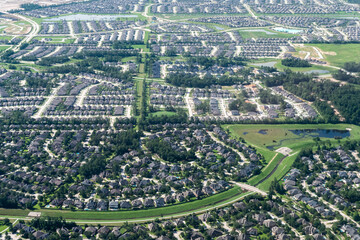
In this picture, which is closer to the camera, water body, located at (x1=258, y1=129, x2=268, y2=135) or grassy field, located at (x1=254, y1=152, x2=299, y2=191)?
grassy field, located at (x1=254, y1=152, x2=299, y2=191)

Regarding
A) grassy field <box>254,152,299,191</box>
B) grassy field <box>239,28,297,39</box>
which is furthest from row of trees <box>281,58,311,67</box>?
grassy field <box>254,152,299,191</box>

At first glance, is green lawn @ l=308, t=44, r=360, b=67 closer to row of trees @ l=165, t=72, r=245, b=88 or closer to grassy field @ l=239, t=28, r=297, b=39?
grassy field @ l=239, t=28, r=297, b=39

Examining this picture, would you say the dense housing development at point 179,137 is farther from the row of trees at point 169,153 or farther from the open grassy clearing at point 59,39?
the open grassy clearing at point 59,39

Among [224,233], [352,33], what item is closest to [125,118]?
[224,233]

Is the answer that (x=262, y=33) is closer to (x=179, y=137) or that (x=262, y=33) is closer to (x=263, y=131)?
(x=263, y=131)

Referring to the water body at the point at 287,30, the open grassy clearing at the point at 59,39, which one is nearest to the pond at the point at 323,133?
the water body at the point at 287,30

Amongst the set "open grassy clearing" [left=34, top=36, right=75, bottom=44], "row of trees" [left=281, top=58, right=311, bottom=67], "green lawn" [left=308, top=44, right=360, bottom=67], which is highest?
"green lawn" [left=308, top=44, right=360, bottom=67]
